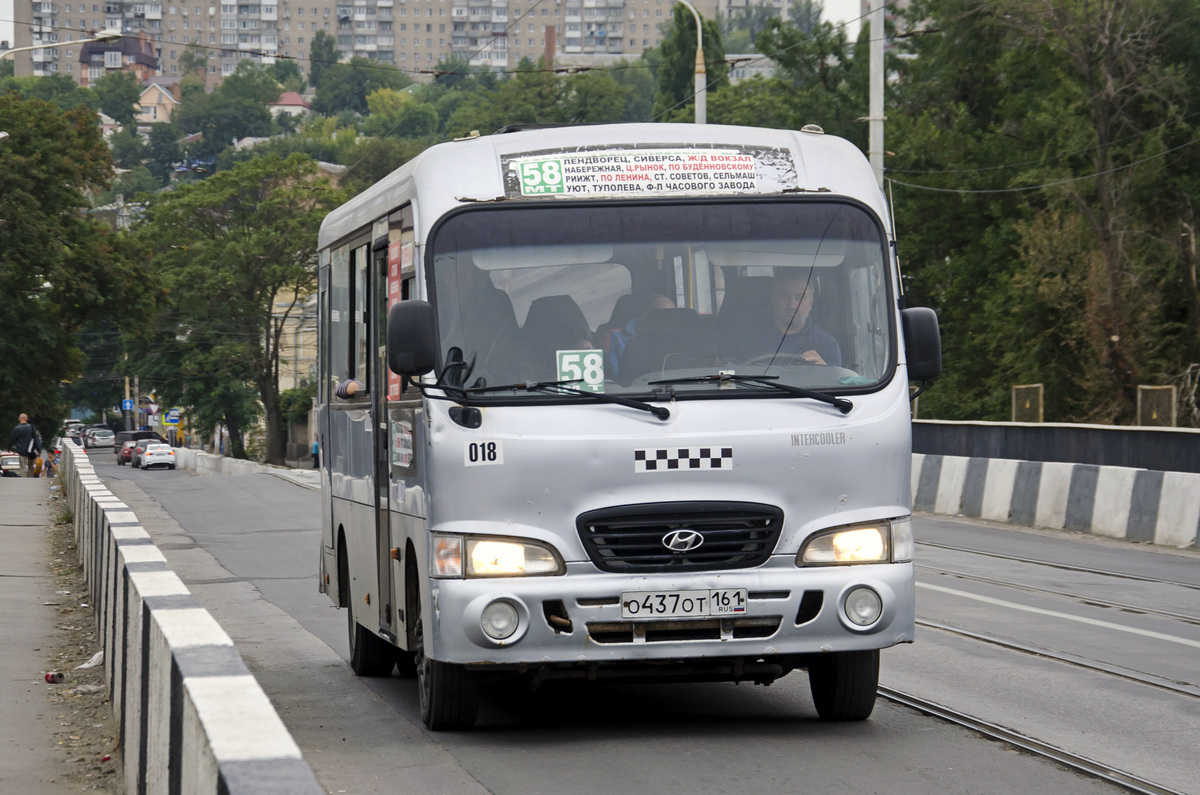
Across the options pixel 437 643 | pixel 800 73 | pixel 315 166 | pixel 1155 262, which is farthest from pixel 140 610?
pixel 315 166

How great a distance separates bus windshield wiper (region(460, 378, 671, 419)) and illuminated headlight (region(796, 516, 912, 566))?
2.58ft

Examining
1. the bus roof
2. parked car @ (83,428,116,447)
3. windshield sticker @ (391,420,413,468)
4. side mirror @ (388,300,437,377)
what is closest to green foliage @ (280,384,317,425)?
parked car @ (83,428,116,447)

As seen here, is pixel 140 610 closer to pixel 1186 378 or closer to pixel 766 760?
pixel 766 760

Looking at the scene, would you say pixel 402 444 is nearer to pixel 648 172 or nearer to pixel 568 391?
pixel 568 391

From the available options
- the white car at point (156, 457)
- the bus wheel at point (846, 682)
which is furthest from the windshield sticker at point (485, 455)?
the white car at point (156, 457)

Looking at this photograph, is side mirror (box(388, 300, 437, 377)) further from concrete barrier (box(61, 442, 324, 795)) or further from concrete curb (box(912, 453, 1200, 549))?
concrete curb (box(912, 453, 1200, 549))

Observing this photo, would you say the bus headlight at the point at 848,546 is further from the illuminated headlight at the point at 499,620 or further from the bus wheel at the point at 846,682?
the illuminated headlight at the point at 499,620

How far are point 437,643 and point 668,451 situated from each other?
1164 mm

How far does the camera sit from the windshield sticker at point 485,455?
716 centimetres

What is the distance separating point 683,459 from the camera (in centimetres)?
717

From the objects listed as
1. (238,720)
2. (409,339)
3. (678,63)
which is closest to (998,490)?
(409,339)

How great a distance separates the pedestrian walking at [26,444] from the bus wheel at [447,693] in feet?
118

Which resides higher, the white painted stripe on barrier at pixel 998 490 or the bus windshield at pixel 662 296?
the bus windshield at pixel 662 296

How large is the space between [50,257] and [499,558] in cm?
4788
